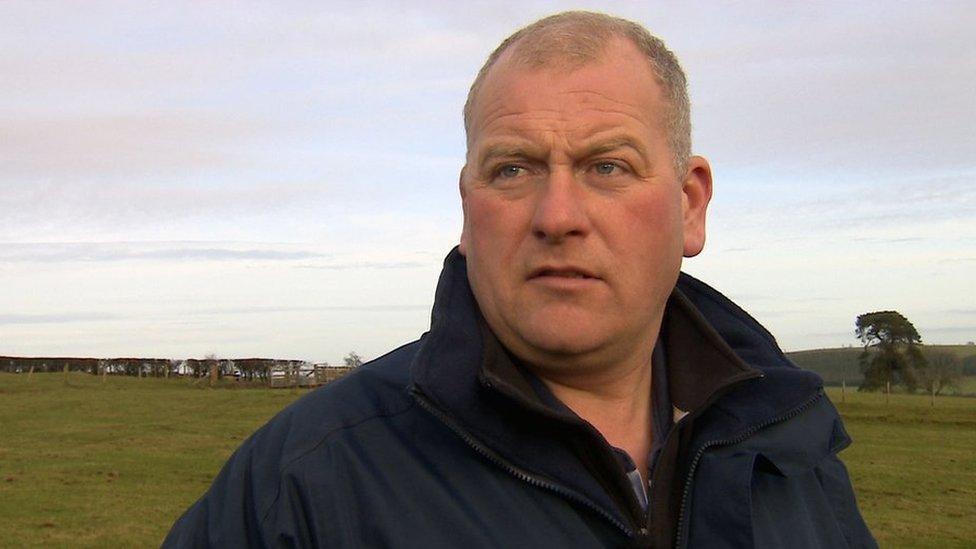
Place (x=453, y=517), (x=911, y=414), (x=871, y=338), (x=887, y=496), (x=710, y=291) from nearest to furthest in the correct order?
1. (x=453, y=517)
2. (x=710, y=291)
3. (x=887, y=496)
4. (x=911, y=414)
5. (x=871, y=338)

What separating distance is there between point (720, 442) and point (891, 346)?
56.0 metres

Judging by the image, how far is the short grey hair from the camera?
86.5 inches

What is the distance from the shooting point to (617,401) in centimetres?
242

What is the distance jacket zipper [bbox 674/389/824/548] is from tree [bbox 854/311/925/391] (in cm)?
5456

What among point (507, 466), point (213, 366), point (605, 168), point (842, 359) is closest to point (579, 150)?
point (605, 168)

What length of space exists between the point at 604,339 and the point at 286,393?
2869cm

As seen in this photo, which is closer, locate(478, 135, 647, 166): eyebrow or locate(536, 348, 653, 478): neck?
locate(478, 135, 647, 166): eyebrow

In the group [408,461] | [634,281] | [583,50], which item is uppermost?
[583,50]

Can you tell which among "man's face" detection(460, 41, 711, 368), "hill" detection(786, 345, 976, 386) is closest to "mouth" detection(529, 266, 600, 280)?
"man's face" detection(460, 41, 711, 368)

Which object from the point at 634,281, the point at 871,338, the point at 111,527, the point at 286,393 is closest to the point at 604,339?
the point at 634,281

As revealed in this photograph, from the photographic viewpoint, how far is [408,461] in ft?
6.59

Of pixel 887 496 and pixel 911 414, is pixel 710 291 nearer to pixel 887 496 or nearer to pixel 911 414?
pixel 887 496

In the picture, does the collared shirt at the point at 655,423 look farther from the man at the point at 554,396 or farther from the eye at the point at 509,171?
the eye at the point at 509,171

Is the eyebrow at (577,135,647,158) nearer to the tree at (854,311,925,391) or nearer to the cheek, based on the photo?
the cheek
